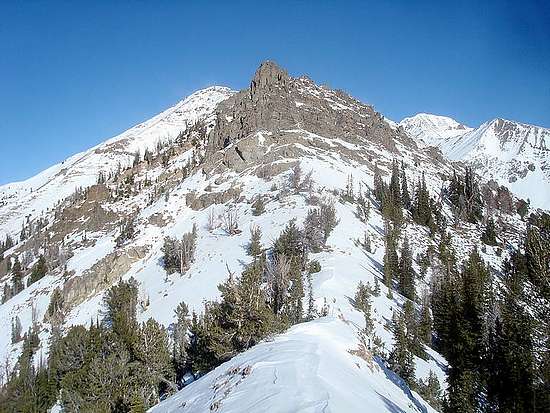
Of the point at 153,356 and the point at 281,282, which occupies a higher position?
the point at 281,282

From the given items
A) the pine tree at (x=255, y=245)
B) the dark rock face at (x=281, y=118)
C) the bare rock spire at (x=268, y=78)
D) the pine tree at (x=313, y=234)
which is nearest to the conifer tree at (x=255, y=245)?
the pine tree at (x=255, y=245)

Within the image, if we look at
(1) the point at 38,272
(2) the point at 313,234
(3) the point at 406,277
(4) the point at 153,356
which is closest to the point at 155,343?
(4) the point at 153,356

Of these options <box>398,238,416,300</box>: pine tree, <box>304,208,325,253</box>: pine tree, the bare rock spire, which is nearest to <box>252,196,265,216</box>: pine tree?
<box>304,208,325,253</box>: pine tree

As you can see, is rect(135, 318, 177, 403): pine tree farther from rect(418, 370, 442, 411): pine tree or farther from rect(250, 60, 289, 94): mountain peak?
rect(250, 60, 289, 94): mountain peak

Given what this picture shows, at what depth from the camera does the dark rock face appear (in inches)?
3962

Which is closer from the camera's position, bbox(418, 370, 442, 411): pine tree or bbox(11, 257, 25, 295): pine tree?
bbox(418, 370, 442, 411): pine tree

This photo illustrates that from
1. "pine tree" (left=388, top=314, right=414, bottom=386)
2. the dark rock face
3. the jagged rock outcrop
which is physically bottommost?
"pine tree" (left=388, top=314, right=414, bottom=386)

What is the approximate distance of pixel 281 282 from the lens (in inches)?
1494

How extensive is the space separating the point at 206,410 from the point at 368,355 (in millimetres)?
9949

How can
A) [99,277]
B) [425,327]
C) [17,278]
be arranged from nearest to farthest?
1. [425,327]
2. [99,277]
3. [17,278]

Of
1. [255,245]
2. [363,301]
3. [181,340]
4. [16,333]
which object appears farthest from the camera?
[16,333]

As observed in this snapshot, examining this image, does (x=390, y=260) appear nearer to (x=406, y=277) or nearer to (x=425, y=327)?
(x=406, y=277)

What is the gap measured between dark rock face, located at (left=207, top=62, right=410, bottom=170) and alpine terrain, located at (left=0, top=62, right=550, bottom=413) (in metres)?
0.69

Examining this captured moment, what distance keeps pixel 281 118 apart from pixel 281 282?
80.0 m
